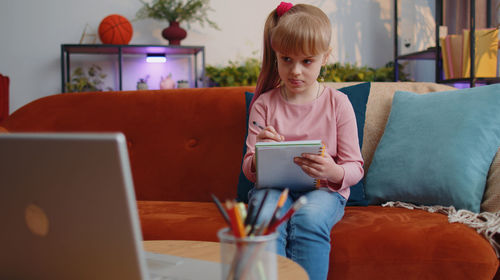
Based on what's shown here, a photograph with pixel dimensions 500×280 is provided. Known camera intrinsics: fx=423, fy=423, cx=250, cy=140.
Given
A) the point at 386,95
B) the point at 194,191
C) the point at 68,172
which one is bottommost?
the point at 194,191

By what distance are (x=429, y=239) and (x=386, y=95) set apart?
28.6 inches

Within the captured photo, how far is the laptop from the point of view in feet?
1.38

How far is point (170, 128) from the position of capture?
5.66 ft

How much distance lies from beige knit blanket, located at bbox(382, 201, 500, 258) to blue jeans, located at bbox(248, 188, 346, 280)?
1.19ft

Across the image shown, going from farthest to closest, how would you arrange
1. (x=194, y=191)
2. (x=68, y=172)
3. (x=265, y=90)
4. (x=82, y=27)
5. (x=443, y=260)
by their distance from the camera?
(x=82, y=27), (x=194, y=191), (x=265, y=90), (x=443, y=260), (x=68, y=172)

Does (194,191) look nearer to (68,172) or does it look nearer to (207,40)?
(68,172)

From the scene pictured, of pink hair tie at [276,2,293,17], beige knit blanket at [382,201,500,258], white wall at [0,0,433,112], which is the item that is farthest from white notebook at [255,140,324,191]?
white wall at [0,0,433,112]

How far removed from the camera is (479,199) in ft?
4.22

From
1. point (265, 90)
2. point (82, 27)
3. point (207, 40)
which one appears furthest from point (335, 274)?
point (82, 27)

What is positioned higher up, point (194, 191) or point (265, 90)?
point (265, 90)

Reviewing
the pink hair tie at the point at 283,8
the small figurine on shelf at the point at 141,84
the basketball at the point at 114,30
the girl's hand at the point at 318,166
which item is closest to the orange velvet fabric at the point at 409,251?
the girl's hand at the point at 318,166

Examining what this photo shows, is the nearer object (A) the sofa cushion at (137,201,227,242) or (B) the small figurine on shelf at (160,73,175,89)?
(A) the sofa cushion at (137,201,227,242)

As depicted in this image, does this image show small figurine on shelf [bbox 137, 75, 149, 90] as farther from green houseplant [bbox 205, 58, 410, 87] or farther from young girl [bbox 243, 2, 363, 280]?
young girl [bbox 243, 2, 363, 280]

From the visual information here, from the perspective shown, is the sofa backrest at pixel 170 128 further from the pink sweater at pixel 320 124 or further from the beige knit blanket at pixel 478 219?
the beige knit blanket at pixel 478 219
